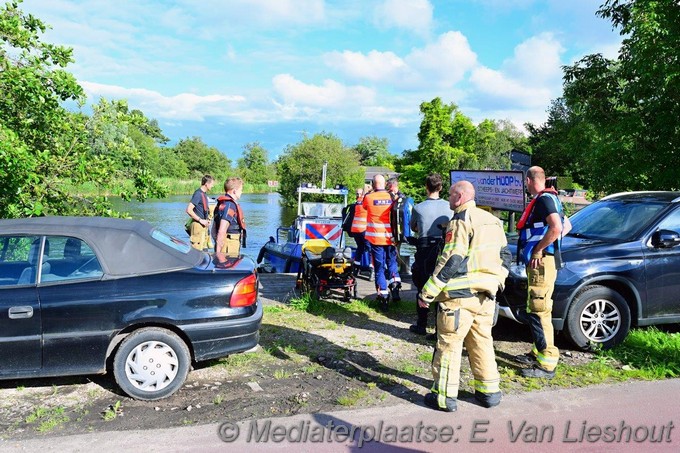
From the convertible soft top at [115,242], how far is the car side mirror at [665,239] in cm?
495

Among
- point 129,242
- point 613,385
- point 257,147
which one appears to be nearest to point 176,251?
point 129,242

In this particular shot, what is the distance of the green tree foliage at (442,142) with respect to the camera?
2050 inches

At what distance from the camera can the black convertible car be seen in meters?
4.45

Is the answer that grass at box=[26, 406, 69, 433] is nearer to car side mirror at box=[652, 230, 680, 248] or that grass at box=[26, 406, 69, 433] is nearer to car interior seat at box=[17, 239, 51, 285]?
car interior seat at box=[17, 239, 51, 285]

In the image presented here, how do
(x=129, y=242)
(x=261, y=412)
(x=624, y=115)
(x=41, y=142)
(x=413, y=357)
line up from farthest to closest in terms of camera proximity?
(x=624, y=115) < (x=41, y=142) < (x=413, y=357) < (x=129, y=242) < (x=261, y=412)

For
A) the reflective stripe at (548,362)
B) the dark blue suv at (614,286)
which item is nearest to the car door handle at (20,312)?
the reflective stripe at (548,362)

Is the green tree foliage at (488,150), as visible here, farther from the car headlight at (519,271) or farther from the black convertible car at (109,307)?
the black convertible car at (109,307)

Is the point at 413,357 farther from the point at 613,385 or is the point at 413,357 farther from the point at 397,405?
the point at 613,385

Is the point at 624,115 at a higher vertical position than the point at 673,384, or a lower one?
higher

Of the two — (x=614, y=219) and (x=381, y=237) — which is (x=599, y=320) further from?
(x=381, y=237)

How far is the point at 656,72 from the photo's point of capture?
29.9ft

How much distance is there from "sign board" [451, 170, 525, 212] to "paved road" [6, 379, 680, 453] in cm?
440

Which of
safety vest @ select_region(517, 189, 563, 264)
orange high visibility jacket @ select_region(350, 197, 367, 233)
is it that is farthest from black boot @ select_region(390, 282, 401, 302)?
safety vest @ select_region(517, 189, 563, 264)

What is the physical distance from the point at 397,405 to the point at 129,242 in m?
2.71
